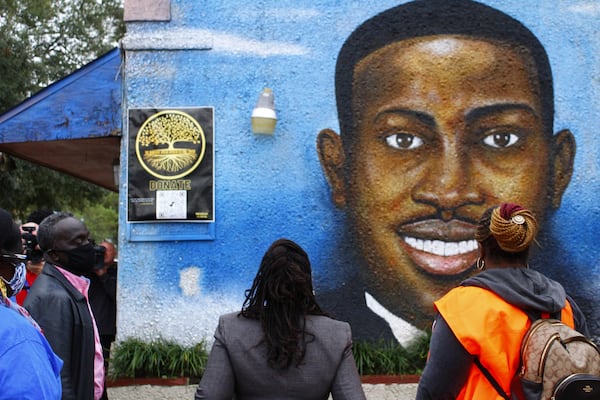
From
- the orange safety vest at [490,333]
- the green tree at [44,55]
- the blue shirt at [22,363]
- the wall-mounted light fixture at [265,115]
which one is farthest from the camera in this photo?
the green tree at [44,55]

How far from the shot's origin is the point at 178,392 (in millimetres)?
6078

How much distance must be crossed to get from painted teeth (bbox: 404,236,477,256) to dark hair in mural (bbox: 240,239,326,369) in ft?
11.5

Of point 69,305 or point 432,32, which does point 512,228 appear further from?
point 432,32

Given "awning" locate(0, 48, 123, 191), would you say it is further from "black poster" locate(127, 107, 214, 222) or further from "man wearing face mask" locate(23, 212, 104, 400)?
"man wearing face mask" locate(23, 212, 104, 400)

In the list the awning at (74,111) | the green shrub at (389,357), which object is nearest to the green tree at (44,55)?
the awning at (74,111)

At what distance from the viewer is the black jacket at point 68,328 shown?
12.1 ft

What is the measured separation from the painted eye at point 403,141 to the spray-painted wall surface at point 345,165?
0.01 metres

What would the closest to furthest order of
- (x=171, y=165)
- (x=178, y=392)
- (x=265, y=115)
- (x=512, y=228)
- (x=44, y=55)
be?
(x=512, y=228), (x=178, y=392), (x=265, y=115), (x=171, y=165), (x=44, y=55)

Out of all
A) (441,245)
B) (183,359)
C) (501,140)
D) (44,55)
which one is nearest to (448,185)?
(441,245)

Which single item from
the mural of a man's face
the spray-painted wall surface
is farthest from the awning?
the mural of a man's face

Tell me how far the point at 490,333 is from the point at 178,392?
391cm

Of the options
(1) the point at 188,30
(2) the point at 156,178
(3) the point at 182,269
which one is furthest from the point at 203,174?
(1) the point at 188,30

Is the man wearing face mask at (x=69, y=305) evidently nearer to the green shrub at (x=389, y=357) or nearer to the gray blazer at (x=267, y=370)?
the gray blazer at (x=267, y=370)

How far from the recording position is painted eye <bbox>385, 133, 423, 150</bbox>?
6.60 m
